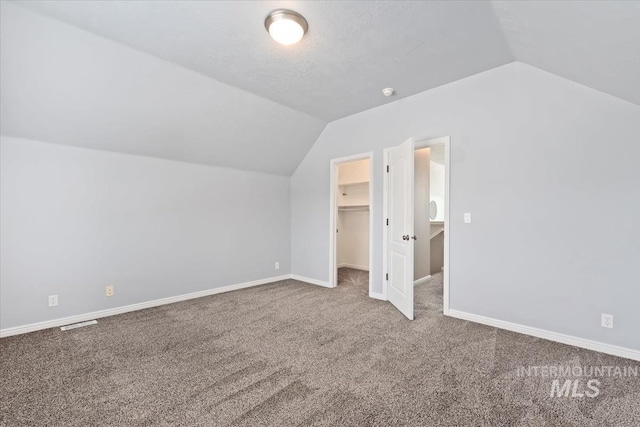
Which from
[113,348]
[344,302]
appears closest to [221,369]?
[113,348]

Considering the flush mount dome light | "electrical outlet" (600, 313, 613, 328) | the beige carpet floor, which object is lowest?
the beige carpet floor

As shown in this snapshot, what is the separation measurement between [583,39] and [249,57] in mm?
2571

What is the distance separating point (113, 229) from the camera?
11.1ft

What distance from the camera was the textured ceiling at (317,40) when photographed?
6.68 feet

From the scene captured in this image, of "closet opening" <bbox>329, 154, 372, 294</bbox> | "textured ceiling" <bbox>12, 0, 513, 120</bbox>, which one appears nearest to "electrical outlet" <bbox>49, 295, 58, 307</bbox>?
"textured ceiling" <bbox>12, 0, 513, 120</bbox>

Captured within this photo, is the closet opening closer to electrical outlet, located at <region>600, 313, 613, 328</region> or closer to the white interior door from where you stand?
the white interior door

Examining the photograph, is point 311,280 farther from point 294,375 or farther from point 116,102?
point 116,102

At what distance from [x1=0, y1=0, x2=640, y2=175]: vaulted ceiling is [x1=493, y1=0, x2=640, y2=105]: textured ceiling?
0.04 ft

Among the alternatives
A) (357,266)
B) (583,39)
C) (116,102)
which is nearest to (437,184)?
(357,266)

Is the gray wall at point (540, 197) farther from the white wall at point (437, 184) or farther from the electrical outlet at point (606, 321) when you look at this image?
the white wall at point (437, 184)

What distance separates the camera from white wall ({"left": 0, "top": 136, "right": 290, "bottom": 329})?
2820mm

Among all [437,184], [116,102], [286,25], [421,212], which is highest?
[286,25]

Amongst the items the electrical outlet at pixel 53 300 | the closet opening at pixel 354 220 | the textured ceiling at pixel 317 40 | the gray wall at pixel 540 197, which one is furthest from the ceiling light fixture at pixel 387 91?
the electrical outlet at pixel 53 300

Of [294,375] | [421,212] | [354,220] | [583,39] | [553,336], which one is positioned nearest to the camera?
[583,39]
